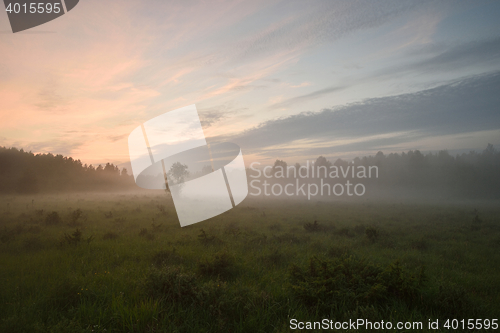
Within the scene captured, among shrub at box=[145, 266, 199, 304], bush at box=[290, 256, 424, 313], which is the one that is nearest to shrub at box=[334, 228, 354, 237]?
bush at box=[290, 256, 424, 313]

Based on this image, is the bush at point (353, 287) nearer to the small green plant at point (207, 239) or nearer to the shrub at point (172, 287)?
the shrub at point (172, 287)

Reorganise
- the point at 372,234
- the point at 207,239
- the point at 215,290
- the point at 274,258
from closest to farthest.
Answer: the point at 215,290 < the point at 274,258 < the point at 207,239 < the point at 372,234

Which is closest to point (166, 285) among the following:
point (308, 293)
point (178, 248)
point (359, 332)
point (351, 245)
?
point (308, 293)

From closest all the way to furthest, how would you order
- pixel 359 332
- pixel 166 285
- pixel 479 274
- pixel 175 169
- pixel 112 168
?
pixel 359 332
pixel 166 285
pixel 479 274
pixel 175 169
pixel 112 168

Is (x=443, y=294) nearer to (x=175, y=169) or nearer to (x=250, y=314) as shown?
(x=250, y=314)

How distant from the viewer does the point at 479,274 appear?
851 cm

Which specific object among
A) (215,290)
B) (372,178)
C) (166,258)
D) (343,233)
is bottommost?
(372,178)

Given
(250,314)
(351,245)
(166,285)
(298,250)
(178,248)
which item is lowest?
(351,245)

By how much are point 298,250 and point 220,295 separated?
648 centimetres

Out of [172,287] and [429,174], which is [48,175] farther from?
[429,174]

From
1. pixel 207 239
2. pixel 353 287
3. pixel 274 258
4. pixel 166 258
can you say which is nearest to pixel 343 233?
pixel 274 258

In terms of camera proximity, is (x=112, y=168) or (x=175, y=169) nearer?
(x=175, y=169)

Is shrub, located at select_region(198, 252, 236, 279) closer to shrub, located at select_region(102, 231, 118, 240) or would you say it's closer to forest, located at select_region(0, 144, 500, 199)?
shrub, located at select_region(102, 231, 118, 240)

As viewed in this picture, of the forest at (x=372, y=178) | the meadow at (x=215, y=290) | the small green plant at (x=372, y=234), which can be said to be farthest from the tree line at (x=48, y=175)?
the small green plant at (x=372, y=234)
